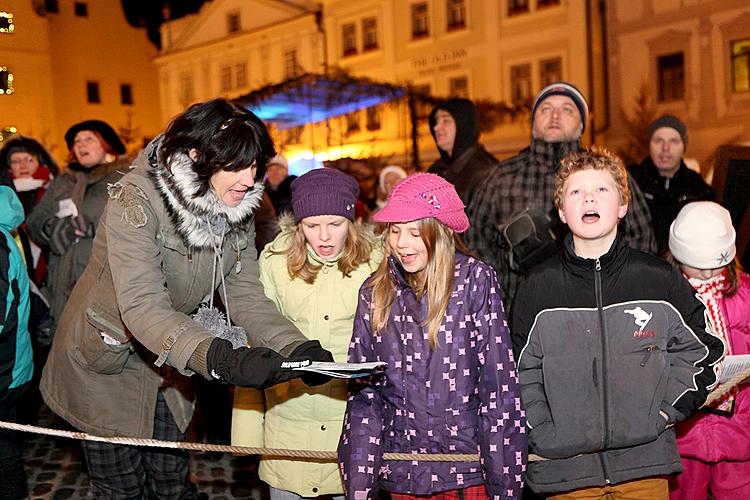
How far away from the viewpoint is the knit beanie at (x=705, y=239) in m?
3.54

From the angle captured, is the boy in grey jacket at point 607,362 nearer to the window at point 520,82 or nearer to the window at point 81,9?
the window at point 81,9

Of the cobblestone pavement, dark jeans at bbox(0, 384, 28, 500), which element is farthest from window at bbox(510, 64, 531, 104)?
dark jeans at bbox(0, 384, 28, 500)

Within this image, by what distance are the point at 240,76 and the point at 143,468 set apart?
30620 mm

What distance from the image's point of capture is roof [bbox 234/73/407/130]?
1346 cm

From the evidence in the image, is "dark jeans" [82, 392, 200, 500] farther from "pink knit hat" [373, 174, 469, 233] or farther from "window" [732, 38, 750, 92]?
"window" [732, 38, 750, 92]

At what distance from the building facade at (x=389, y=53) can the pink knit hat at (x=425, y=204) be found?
13512 mm

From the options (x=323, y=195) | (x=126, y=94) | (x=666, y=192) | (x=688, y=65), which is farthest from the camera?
(x=688, y=65)

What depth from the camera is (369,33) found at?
27906 millimetres

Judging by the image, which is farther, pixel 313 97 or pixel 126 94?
pixel 313 97

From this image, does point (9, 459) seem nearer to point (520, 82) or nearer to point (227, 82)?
point (520, 82)

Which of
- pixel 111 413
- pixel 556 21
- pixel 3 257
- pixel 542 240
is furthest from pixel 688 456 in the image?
pixel 556 21

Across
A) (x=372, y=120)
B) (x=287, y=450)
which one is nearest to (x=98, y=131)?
(x=287, y=450)

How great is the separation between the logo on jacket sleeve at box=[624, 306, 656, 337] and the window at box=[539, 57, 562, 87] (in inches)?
858

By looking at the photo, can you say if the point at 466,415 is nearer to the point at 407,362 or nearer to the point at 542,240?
the point at 407,362
